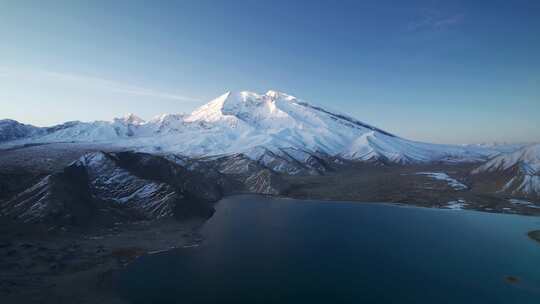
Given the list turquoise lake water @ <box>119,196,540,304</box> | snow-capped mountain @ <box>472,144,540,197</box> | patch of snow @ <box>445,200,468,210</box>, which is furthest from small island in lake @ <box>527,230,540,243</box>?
snow-capped mountain @ <box>472,144,540,197</box>

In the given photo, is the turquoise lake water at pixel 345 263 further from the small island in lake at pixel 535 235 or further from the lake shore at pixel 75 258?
the lake shore at pixel 75 258

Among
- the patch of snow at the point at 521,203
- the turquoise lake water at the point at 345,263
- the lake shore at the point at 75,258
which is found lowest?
the lake shore at the point at 75,258

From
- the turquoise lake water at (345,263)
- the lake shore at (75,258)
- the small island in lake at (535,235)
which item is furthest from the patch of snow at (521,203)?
the lake shore at (75,258)

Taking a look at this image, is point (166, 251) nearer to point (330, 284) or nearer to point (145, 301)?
point (145, 301)

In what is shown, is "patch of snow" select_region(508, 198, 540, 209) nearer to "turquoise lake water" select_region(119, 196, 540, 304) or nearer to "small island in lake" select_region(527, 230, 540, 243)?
"turquoise lake water" select_region(119, 196, 540, 304)

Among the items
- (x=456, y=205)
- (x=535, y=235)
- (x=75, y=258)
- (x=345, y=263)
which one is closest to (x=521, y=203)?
(x=456, y=205)
